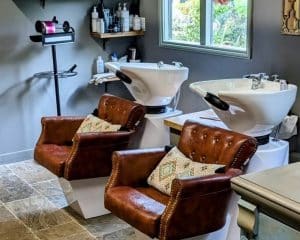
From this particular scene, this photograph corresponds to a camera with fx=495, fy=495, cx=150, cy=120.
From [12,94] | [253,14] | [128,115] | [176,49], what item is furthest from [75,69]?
[253,14]

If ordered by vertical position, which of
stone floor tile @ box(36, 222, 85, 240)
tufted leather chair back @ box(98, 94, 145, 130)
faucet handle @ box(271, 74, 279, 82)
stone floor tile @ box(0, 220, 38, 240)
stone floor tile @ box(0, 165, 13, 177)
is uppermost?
faucet handle @ box(271, 74, 279, 82)

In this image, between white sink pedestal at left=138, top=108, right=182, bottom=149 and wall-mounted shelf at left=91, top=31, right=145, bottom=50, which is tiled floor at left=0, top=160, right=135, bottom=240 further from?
wall-mounted shelf at left=91, top=31, right=145, bottom=50

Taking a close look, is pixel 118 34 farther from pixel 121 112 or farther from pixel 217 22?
pixel 121 112

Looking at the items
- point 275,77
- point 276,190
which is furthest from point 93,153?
point 276,190

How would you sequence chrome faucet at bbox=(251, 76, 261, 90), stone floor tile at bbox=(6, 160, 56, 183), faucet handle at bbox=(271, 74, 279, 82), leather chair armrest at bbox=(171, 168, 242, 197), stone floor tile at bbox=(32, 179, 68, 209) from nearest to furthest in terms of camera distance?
leather chair armrest at bbox=(171, 168, 242, 197) → chrome faucet at bbox=(251, 76, 261, 90) → faucet handle at bbox=(271, 74, 279, 82) → stone floor tile at bbox=(32, 179, 68, 209) → stone floor tile at bbox=(6, 160, 56, 183)

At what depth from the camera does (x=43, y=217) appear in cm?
353

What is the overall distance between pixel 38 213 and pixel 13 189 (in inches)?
21.6

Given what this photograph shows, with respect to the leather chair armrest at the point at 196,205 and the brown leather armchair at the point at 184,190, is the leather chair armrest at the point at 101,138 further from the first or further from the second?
the leather chair armrest at the point at 196,205

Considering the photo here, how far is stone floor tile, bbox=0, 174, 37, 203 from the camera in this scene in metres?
3.87

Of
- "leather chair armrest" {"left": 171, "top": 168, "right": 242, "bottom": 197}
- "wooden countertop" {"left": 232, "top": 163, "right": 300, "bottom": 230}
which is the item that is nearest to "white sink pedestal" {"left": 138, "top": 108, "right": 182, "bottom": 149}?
"leather chair armrest" {"left": 171, "top": 168, "right": 242, "bottom": 197}

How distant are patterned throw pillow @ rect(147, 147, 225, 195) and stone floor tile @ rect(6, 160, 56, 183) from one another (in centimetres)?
164

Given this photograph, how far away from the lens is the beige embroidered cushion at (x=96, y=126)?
347cm

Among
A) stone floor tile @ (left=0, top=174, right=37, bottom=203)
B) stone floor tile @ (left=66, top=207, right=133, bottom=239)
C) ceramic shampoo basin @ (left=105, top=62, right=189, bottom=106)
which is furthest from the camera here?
stone floor tile @ (left=0, top=174, right=37, bottom=203)

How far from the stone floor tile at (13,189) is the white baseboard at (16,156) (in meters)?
0.27
